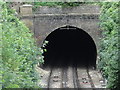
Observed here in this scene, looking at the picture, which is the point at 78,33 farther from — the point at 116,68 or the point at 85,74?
the point at 116,68

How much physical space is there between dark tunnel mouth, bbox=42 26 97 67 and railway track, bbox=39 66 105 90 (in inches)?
89.1

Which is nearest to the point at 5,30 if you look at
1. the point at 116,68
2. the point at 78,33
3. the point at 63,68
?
A: the point at 116,68

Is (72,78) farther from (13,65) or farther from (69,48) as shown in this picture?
(69,48)

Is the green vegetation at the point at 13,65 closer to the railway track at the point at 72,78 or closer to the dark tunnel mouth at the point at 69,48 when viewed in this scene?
the railway track at the point at 72,78

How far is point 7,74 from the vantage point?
372 inches

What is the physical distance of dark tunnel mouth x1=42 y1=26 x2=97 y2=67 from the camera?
25.2 metres

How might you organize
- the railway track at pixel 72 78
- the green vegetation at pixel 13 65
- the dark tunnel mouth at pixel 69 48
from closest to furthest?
1. the green vegetation at pixel 13 65
2. the railway track at pixel 72 78
3. the dark tunnel mouth at pixel 69 48

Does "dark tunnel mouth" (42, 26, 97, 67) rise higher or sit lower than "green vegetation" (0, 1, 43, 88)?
higher

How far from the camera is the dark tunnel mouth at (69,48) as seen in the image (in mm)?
25177

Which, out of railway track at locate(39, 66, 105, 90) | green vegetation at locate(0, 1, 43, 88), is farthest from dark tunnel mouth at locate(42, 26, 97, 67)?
green vegetation at locate(0, 1, 43, 88)

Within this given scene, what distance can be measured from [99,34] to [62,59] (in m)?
5.33

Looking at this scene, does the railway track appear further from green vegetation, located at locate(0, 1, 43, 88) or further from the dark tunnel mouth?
green vegetation, located at locate(0, 1, 43, 88)

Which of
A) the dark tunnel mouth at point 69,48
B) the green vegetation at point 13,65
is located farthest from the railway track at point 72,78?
the green vegetation at point 13,65

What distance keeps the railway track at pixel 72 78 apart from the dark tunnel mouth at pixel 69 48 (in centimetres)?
226
